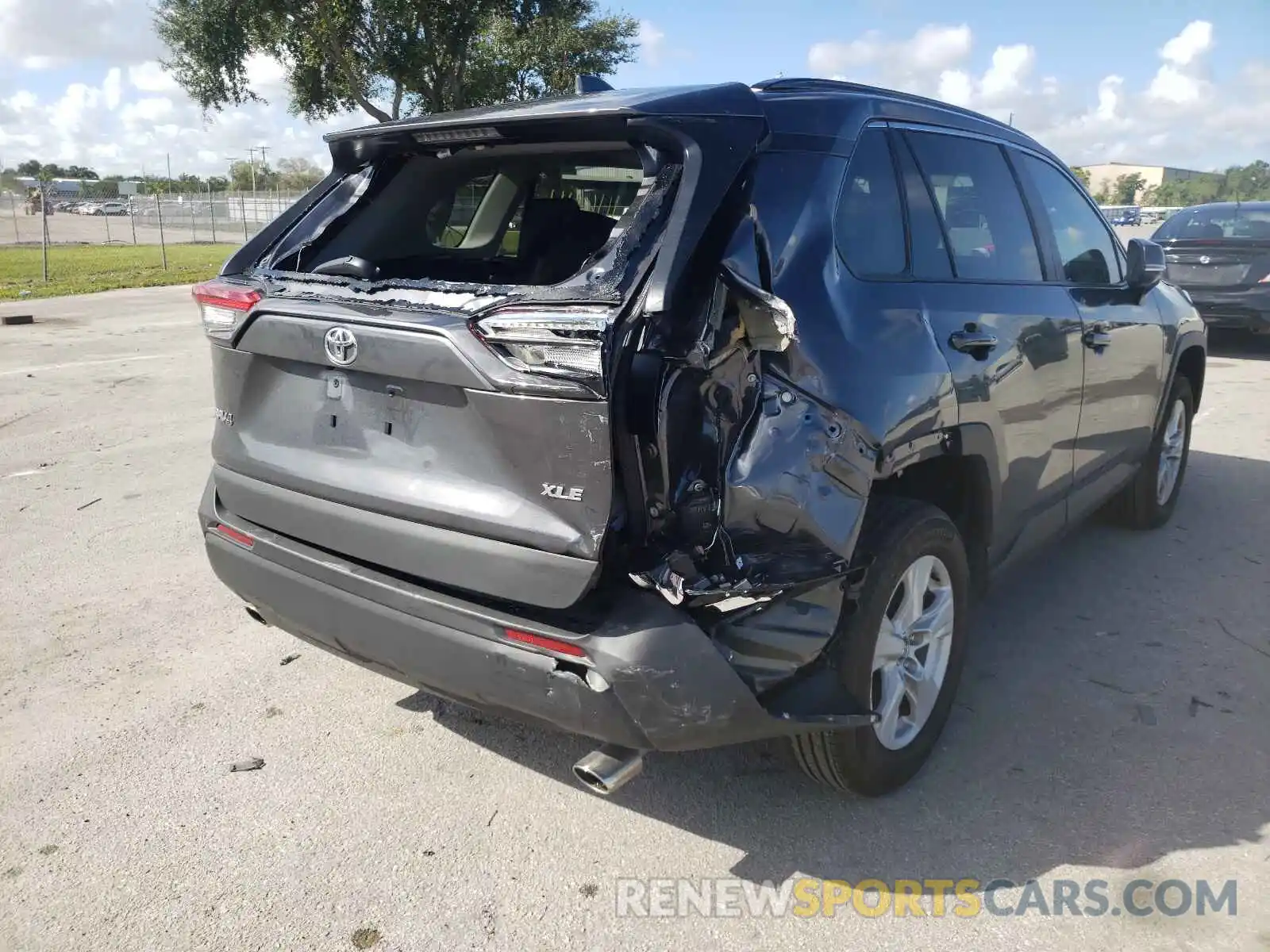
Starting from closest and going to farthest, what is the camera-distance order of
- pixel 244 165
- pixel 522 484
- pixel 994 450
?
pixel 522 484, pixel 994 450, pixel 244 165

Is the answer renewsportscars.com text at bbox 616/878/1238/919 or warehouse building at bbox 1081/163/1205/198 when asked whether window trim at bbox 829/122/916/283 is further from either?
warehouse building at bbox 1081/163/1205/198

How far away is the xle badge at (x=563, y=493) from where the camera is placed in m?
2.32

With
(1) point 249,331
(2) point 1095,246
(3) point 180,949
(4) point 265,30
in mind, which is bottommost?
(3) point 180,949

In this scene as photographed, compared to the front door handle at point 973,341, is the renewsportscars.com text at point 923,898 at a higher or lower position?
lower

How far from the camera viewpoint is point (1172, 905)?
2.63 meters

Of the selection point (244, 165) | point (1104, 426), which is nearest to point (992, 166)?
point (1104, 426)

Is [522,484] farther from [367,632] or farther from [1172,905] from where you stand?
[1172,905]

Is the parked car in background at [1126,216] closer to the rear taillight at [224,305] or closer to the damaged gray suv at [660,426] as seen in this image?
the damaged gray suv at [660,426]

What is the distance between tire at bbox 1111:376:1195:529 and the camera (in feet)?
17.1

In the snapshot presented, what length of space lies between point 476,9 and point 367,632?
17800 mm

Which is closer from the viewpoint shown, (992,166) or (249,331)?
(249,331)

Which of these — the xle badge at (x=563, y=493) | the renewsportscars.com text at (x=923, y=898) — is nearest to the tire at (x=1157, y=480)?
the renewsportscars.com text at (x=923, y=898)

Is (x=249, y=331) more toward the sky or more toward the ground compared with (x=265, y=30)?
more toward the ground

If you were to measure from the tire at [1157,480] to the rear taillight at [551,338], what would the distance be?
388cm
